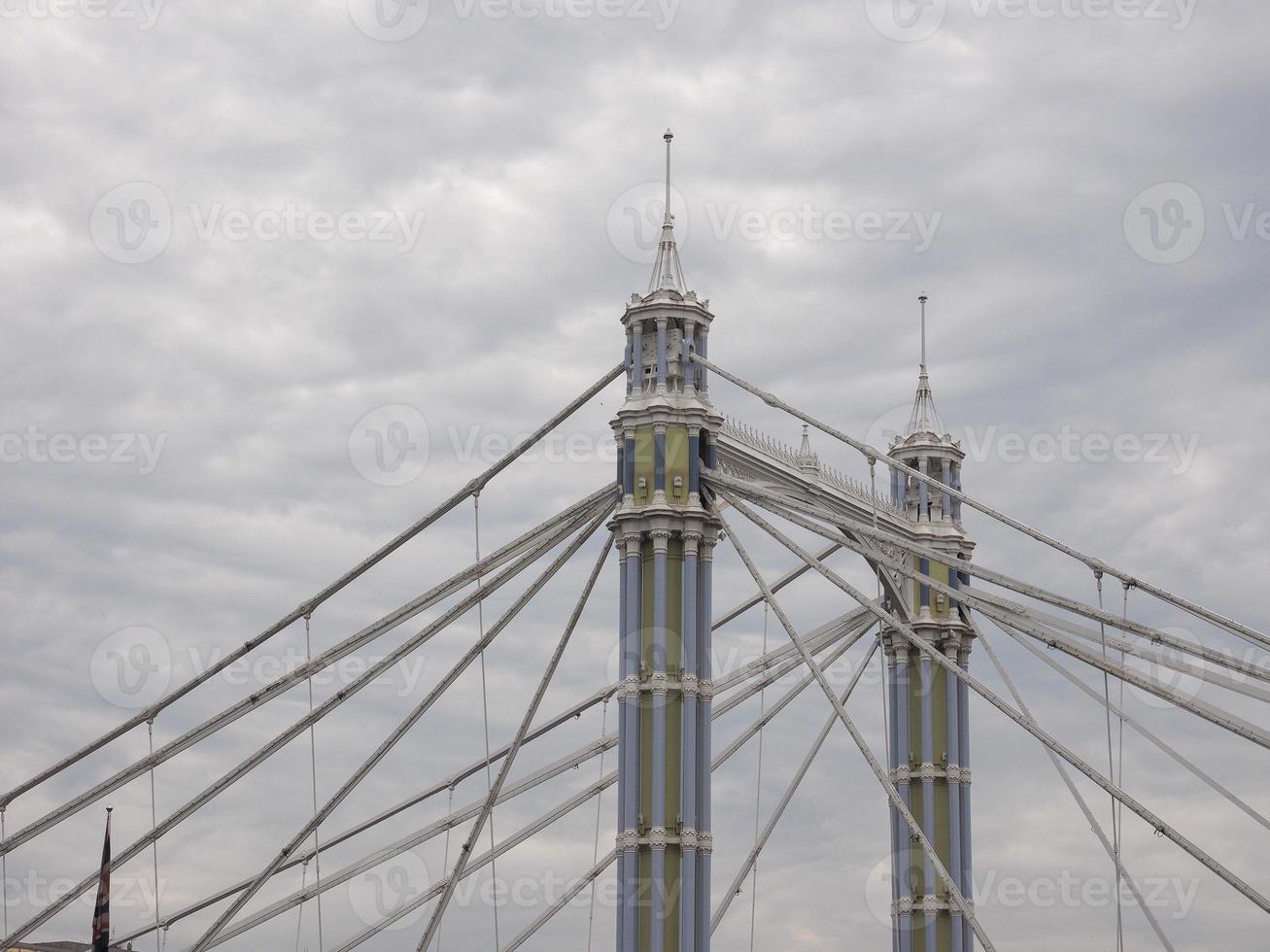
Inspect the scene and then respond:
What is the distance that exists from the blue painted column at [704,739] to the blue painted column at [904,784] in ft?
53.5

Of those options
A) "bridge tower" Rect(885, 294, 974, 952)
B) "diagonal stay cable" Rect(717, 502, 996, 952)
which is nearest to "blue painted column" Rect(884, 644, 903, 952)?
"bridge tower" Rect(885, 294, 974, 952)

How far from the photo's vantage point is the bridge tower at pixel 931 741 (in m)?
80.3

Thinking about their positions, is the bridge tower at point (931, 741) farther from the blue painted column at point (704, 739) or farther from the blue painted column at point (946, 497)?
A: the blue painted column at point (704, 739)

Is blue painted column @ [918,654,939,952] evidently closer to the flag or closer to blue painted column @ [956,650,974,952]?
blue painted column @ [956,650,974,952]

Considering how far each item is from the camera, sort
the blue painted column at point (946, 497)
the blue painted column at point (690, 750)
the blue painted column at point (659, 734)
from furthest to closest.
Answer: the blue painted column at point (946, 497) → the blue painted column at point (690, 750) → the blue painted column at point (659, 734)

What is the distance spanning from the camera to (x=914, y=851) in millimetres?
80625

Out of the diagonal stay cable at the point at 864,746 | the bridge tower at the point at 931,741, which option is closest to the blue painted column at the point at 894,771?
the bridge tower at the point at 931,741

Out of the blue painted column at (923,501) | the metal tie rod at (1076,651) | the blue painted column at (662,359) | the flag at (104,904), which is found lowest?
the flag at (104,904)

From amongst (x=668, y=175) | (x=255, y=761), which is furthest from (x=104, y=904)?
(x=668, y=175)

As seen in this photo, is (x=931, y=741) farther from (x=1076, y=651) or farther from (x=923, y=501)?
(x=1076, y=651)

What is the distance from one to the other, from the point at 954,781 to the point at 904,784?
1.97 m

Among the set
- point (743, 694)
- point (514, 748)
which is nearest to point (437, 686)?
point (514, 748)

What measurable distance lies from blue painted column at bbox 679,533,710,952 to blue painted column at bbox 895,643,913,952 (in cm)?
1695

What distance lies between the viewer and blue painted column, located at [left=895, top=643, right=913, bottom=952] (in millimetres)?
80375
